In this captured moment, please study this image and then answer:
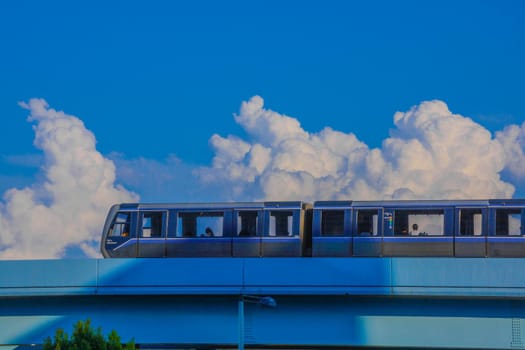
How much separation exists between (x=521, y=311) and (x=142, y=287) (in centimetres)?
1284

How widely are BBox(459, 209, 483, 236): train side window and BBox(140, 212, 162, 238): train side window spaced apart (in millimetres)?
12115

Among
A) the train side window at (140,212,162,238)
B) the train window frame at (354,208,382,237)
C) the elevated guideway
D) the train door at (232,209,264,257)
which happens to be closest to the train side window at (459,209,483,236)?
the train window frame at (354,208,382,237)

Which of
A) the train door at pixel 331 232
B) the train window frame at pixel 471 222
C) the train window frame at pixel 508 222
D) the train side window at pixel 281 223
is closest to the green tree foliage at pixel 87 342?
the train side window at pixel 281 223

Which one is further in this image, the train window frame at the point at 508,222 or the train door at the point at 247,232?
the train door at the point at 247,232

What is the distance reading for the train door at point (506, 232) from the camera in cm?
3509

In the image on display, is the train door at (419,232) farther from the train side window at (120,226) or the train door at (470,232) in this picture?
the train side window at (120,226)

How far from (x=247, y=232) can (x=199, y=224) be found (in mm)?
2074

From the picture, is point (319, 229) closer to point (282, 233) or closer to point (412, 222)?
point (282, 233)

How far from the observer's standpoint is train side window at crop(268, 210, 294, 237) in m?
37.3

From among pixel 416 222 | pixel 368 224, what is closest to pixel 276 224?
pixel 368 224

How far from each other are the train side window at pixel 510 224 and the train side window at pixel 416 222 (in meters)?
2.25

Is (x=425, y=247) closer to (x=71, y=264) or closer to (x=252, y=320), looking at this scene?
(x=252, y=320)

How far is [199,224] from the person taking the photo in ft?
125

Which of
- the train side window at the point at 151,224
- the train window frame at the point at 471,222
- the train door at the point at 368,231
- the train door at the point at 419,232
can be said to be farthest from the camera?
the train side window at the point at 151,224
